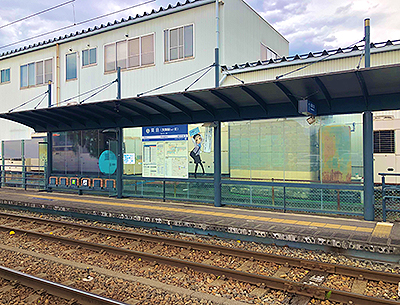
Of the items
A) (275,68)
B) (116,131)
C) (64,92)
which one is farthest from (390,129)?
(64,92)

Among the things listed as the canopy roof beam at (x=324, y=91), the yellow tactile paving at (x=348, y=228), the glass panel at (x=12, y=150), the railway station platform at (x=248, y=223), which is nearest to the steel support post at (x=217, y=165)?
the railway station platform at (x=248, y=223)

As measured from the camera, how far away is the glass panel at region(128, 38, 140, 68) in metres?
18.4

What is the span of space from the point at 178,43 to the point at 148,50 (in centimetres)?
192

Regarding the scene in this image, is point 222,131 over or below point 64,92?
below

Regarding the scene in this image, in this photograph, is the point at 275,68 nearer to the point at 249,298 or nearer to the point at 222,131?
the point at 222,131

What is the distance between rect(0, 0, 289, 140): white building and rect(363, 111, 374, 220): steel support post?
28.5 feet

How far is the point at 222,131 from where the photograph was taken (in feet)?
36.8

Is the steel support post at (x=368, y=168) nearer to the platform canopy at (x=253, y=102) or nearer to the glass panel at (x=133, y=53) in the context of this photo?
the platform canopy at (x=253, y=102)

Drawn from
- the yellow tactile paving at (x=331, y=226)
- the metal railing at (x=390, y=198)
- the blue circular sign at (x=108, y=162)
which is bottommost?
the yellow tactile paving at (x=331, y=226)

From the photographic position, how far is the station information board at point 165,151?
457 inches

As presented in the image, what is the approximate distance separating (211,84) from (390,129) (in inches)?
307

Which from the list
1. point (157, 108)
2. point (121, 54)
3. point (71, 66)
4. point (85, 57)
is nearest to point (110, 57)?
point (121, 54)

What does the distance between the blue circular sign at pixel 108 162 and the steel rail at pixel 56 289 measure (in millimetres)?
7204

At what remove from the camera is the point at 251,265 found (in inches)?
263
